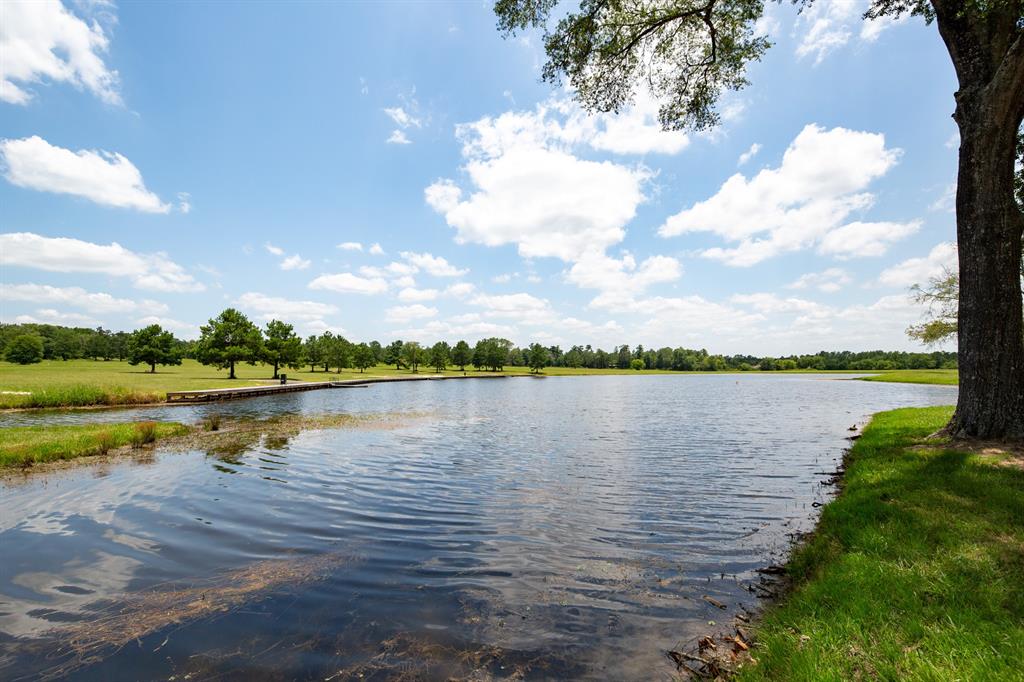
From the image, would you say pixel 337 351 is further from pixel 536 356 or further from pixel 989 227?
pixel 989 227

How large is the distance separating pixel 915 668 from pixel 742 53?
19220mm

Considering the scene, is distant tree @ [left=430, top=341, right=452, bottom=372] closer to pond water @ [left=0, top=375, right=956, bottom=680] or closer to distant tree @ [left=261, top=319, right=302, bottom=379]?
distant tree @ [left=261, top=319, right=302, bottom=379]

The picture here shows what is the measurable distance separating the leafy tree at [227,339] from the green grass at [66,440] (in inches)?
2112

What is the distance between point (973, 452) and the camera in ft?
35.6

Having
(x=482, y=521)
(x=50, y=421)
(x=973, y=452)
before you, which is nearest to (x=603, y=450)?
(x=482, y=521)

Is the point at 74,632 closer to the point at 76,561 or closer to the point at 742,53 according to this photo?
the point at 76,561

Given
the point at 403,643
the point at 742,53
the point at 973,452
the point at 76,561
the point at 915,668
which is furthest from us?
the point at 742,53

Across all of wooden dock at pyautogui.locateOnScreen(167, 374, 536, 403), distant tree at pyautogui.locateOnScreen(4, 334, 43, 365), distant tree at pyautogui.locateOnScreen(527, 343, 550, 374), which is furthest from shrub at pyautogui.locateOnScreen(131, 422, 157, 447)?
distant tree at pyautogui.locateOnScreen(527, 343, 550, 374)

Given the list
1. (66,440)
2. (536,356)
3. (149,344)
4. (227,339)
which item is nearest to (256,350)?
(227,339)

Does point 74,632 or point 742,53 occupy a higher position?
point 742,53

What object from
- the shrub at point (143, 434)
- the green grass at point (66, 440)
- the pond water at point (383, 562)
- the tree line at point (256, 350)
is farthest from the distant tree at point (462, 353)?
the pond water at point (383, 562)

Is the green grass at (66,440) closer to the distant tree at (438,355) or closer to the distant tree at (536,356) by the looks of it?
the distant tree at (438,355)

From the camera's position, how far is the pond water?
18.5ft

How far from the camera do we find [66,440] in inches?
720
